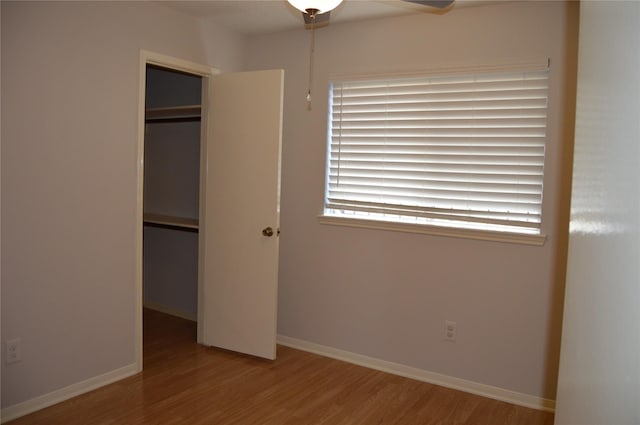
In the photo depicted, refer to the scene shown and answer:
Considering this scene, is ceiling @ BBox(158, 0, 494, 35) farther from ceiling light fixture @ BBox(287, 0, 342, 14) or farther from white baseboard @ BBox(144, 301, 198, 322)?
white baseboard @ BBox(144, 301, 198, 322)

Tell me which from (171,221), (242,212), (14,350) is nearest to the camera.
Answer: (14,350)

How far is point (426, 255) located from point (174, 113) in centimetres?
263

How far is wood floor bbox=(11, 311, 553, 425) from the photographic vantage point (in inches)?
112

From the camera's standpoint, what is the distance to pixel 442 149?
3.39m

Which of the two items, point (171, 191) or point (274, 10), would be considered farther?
point (171, 191)

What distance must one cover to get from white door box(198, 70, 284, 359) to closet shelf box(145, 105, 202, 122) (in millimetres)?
519

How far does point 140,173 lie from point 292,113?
51.1 inches

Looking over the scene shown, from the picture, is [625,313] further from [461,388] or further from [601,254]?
[461,388]

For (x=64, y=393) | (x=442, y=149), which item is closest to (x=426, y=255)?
(x=442, y=149)

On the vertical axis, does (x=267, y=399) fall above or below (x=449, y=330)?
below

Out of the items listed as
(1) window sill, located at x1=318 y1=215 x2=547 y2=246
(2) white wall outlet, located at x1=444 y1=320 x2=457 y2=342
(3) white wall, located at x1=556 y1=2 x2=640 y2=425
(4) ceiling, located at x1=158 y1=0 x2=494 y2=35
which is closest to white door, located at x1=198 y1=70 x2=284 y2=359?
(4) ceiling, located at x1=158 y1=0 x2=494 y2=35

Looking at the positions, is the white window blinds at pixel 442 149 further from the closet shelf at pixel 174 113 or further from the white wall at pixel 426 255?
the closet shelf at pixel 174 113

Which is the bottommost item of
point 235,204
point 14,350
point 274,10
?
point 14,350

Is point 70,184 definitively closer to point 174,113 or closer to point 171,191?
point 174,113
